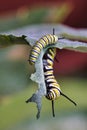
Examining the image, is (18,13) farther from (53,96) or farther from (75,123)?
(53,96)

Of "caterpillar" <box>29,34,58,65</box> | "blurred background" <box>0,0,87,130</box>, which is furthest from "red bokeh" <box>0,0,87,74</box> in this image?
"caterpillar" <box>29,34,58,65</box>

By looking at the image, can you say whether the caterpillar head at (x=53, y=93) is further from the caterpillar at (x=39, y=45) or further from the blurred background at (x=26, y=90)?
the blurred background at (x=26, y=90)

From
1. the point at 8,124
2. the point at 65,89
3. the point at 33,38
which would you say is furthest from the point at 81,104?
the point at 33,38

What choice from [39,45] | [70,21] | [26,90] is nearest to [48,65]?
[39,45]

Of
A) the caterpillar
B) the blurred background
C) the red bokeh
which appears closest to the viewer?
the caterpillar

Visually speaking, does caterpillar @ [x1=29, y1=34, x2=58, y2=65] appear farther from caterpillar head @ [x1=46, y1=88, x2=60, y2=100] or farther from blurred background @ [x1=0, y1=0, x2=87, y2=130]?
blurred background @ [x1=0, y1=0, x2=87, y2=130]

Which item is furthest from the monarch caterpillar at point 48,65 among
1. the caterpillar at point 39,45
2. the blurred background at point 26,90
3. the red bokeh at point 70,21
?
the red bokeh at point 70,21

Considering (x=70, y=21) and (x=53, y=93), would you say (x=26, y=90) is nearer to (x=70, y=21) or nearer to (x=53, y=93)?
(x=53, y=93)

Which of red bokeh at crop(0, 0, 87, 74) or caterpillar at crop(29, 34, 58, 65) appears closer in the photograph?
caterpillar at crop(29, 34, 58, 65)
